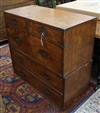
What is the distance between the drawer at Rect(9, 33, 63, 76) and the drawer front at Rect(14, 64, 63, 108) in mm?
264

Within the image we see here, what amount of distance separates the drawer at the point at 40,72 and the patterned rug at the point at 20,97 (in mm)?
223

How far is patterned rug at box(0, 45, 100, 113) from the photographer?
1.61 meters

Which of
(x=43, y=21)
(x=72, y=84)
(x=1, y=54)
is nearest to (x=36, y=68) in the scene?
(x=72, y=84)

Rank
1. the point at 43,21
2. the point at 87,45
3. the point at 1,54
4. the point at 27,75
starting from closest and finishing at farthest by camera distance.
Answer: the point at 43,21
the point at 87,45
the point at 27,75
the point at 1,54

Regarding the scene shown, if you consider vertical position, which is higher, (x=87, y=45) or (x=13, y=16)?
(x=13, y=16)

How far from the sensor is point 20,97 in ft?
5.76

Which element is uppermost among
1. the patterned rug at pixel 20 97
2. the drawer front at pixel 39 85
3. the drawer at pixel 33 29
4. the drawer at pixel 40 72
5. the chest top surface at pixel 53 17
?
the chest top surface at pixel 53 17

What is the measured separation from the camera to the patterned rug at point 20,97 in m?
1.61

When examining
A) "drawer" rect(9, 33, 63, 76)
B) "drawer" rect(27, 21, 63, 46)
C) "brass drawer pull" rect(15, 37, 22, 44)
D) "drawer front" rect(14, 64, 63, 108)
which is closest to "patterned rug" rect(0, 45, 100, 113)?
"drawer front" rect(14, 64, 63, 108)

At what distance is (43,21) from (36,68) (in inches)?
20.8

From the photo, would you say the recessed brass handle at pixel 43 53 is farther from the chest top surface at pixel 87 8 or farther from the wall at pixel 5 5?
the wall at pixel 5 5

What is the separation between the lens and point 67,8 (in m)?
1.74

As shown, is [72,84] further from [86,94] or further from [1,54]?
[1,54]

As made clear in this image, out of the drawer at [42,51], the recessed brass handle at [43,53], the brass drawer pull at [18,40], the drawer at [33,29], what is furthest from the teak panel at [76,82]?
the brass drawer pull at [18,40]
